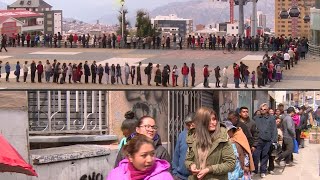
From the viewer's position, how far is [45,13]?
35.5 meters

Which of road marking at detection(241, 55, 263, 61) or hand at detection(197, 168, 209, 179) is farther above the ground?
road marking at detection(241, 55, 263, 61)

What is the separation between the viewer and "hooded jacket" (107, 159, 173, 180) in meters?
4.20

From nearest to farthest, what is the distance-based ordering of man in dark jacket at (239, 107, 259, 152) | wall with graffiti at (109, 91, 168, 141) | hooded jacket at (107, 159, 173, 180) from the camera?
1. hooded jacket at (107, 159, 173, 180)
2. man in dark jacket at (239, 107, 259, 152)
3. wall with graffiti at (109, 91, 168, 141)

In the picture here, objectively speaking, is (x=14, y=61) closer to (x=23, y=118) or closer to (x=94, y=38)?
(x=94, y=38)

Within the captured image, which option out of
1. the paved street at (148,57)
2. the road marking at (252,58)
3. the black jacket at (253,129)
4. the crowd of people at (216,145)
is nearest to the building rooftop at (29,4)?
the paved street at (148,57)

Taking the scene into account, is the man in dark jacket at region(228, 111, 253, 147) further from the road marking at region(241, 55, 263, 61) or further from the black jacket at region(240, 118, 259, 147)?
the road marking at region(241, 55, 263, 61)

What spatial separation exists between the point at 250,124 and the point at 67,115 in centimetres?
181

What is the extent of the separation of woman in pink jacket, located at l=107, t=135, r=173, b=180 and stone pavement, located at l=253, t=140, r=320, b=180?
369 cm

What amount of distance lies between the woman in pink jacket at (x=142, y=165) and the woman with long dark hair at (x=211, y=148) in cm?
77

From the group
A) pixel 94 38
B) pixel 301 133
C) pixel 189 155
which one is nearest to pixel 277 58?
pixel 94 38

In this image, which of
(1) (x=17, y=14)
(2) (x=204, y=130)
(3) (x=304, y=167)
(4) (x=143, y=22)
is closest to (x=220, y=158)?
(2) (x=204, y=130)

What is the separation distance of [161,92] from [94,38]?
20677mm

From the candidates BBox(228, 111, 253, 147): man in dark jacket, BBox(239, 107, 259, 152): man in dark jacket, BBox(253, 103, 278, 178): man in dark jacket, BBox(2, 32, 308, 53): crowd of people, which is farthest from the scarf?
BBox(2, 32, 308, 53): crowd of people

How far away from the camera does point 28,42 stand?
2730 centimetres
